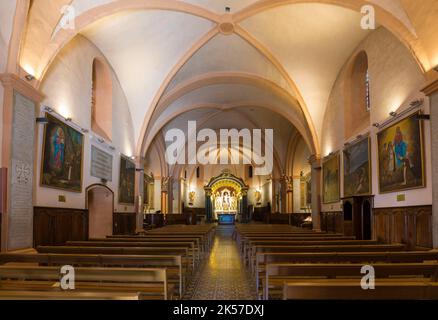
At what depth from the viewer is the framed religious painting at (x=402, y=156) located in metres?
8.77

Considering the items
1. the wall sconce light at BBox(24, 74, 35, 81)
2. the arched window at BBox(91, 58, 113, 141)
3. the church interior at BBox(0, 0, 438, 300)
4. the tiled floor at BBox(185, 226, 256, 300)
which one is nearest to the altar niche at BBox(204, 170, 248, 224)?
the church interior at BBox(0, 0, 438, 300)

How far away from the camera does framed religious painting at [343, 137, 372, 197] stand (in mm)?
11828

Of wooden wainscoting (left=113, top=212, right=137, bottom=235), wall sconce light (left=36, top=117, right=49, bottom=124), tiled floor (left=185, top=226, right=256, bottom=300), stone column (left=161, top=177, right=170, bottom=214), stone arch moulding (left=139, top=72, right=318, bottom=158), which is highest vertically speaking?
stone arch moulding (left=139, top=72, right=318, bottom=158)

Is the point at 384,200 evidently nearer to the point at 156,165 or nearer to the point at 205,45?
the point at 205,45

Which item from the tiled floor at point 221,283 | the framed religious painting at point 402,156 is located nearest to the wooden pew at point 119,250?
the tiled floor at point 221,283

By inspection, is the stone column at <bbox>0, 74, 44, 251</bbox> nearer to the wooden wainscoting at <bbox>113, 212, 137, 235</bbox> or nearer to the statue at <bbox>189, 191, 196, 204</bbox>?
the wooden wainscoting at <bbox>113, 212, 137, 235</bbox>

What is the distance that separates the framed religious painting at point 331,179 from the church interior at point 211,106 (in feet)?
0.43

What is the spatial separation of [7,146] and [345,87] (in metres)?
11.2

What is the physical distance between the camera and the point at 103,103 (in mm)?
14039

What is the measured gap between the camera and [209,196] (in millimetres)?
38625

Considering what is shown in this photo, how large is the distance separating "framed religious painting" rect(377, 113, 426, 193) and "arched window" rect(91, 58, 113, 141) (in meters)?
9.07

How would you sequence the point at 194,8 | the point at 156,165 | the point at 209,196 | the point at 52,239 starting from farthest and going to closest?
the point at 209,196 → the point at 156,165 → the point at 194,8 → the point at 52,239
